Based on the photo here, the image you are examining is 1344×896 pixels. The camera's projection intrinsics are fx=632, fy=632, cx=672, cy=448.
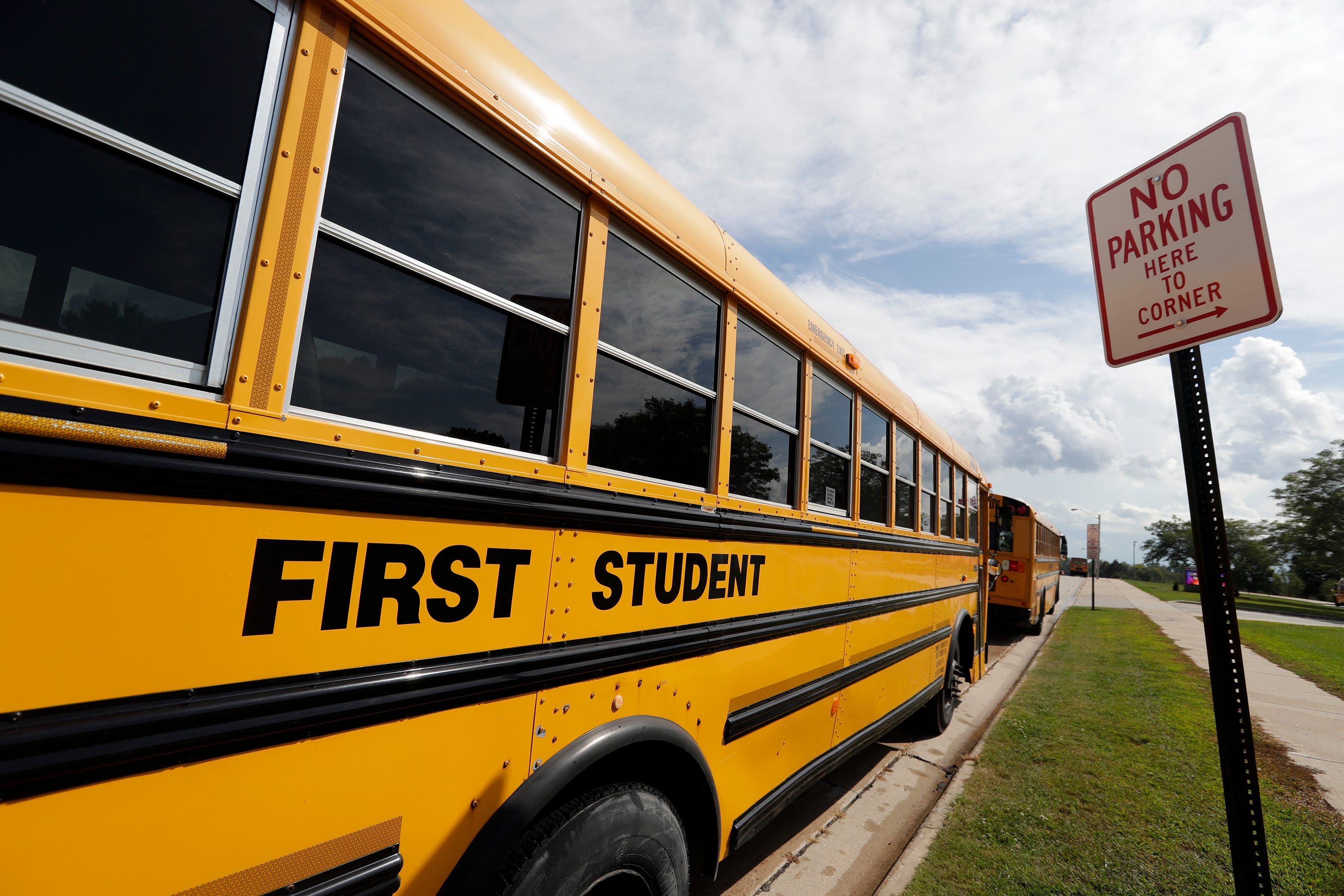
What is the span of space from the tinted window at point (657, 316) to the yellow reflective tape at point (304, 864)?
127cm

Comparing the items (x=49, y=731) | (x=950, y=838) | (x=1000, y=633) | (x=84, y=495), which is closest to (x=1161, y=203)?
(x=84, y=495)

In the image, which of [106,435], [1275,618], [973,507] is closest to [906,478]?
[973,507]

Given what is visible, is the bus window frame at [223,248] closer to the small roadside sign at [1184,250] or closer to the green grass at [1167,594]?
the small roadside sign at [1184,250]

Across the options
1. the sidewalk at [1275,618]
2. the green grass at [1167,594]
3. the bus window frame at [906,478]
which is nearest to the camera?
the bus window frame at [906,478]

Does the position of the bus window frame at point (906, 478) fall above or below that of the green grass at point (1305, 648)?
above

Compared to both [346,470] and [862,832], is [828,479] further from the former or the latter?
[346,470]

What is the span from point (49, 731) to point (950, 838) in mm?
3838

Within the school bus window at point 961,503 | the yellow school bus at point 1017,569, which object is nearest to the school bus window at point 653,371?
the school bus window at point 961,503

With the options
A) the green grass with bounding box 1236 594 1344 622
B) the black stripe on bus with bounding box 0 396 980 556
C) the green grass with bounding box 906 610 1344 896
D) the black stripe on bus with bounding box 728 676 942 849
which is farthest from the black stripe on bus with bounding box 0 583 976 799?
the green grass with bounding box 1236 594 1344 622

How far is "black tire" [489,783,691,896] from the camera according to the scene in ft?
4.89

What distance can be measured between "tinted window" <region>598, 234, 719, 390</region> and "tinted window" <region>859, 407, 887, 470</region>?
60.9 inches

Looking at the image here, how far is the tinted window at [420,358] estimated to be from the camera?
124 centimetres

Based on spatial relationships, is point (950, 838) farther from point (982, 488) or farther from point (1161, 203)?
point (982, 488)

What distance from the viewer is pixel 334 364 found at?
1.26 meters
